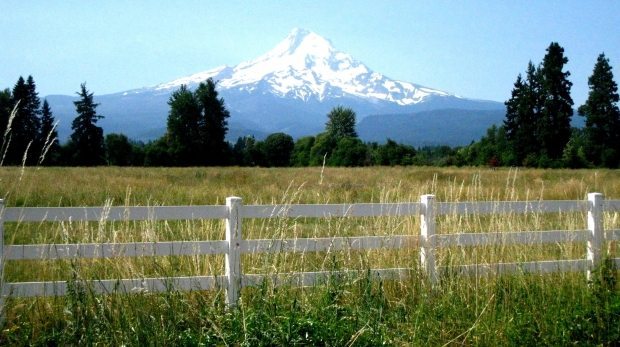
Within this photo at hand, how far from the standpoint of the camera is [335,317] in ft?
17.3

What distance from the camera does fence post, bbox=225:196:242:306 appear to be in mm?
6250

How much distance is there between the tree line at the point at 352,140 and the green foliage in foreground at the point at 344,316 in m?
47.0

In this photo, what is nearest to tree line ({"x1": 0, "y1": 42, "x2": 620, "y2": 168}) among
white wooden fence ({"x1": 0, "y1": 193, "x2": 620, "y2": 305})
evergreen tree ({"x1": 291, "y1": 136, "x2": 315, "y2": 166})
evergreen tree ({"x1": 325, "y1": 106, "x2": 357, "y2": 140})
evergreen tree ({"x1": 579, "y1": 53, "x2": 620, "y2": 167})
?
evergreen tree ({"x1": 579, "y1": 53, "x2": 620, "y2": 167})

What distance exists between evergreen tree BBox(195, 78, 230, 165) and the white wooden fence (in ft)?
298

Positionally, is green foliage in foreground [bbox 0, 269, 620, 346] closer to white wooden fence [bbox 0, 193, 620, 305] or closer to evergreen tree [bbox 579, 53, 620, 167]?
white wooden fence [bbox 0, 193, 620, 305]

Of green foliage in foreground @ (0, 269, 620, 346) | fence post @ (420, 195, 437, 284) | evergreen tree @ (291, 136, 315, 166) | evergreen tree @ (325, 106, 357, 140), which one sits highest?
evergreen tree @ (325, 106, 357, 140)

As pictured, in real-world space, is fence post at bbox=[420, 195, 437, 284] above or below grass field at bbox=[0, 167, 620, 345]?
above

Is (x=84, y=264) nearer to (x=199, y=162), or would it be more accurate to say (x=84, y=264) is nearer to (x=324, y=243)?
(x=324, y=243)

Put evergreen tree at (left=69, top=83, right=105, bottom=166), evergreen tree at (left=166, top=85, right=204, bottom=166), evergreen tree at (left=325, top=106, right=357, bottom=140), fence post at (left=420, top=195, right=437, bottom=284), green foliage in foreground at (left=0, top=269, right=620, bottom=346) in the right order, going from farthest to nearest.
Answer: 1. evergreen tree at (left=325, top=106, right=357, bottom=140)
2. evergreen tree at (left=166, top=85, right=204, bottom=166)
3. evergreen tree at (left=69, top=83, right=105, bottom=166)
4. fence post at (left=420, top=195, right=437, bottom=284)
5. green foliage in foreground at (left=0, top=269, right=620, bottom=346)

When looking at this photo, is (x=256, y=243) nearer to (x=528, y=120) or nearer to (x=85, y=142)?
(x=528, y=120)

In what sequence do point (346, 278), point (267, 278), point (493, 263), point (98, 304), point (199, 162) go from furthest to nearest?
point (199, 162), point (493, 263), point (346, 278), point (267, 278), point (98, 304)

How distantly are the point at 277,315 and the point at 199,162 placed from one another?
307 feet

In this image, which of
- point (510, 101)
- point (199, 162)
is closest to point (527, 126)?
point (510, 101)

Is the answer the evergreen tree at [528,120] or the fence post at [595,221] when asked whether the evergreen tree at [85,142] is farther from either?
the fence post at [595,221]
